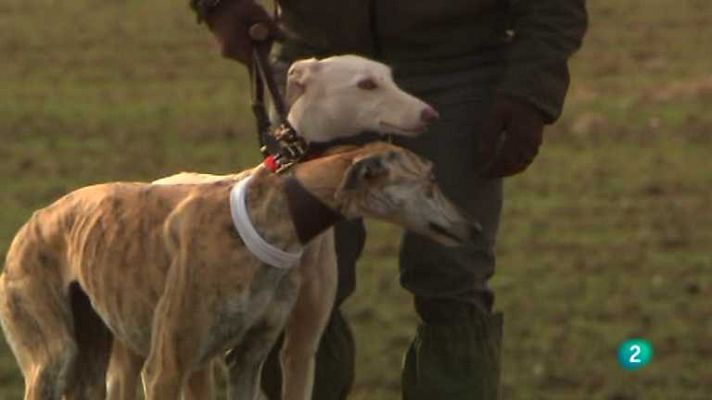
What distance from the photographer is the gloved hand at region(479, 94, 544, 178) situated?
22.2 feet

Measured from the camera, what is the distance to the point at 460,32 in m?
6.96

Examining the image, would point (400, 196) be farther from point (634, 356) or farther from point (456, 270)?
point (634, 356)

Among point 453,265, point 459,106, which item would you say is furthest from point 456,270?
point 459,106

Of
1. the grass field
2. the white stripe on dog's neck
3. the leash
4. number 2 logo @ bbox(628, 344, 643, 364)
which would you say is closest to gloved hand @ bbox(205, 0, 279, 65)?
the leash

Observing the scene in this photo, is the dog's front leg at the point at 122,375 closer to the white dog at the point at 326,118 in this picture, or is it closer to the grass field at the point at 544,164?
the white dog at the point at 326,118

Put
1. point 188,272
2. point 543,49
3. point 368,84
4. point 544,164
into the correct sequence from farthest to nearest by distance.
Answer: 1. point 544,164
2. point 543,49
3. point 368,84
4. point 188,272

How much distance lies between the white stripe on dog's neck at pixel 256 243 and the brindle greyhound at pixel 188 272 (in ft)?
0.05

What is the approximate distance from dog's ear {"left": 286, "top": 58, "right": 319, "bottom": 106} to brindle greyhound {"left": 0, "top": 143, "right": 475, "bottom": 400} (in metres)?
0.35

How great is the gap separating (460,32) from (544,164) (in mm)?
8552

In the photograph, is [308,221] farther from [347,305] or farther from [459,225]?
[347,305]

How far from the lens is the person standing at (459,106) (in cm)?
682

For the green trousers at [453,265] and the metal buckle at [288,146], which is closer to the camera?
the metal buckle at [288,146]

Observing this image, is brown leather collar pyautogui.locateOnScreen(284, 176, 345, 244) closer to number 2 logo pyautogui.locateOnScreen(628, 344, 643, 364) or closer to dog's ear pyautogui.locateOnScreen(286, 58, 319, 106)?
dog's ear pyautogui.locateOnScreen(286, 58, 319, 106)

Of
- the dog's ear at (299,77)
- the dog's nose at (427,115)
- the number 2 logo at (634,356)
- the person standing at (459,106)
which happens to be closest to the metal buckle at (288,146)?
the dog's ear at (299,77)
